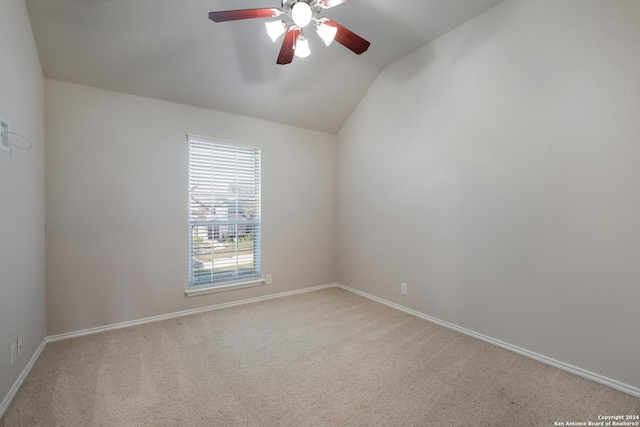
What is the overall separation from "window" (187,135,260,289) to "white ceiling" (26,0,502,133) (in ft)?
1.90

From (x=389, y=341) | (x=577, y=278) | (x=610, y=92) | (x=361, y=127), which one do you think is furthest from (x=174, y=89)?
(x=577, y=278)

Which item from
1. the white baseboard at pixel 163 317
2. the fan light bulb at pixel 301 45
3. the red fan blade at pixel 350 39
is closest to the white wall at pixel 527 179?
the red fan blade at pixel 350 39

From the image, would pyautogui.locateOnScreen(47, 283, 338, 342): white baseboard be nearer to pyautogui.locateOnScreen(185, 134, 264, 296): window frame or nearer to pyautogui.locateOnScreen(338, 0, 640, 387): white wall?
pyautogui.locateOnScreen(185, 134, 264, 296): window frame

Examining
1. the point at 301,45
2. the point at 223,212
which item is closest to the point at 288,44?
the point at 301,45

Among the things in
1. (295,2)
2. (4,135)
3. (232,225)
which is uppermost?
(295,2)

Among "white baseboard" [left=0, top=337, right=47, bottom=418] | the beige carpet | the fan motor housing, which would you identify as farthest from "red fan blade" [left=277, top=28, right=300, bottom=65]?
"white baseboard" [left=0, top=337, right=47, bottom=418]

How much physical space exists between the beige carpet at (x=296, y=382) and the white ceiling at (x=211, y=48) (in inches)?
102

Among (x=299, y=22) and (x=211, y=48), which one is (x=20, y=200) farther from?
(x=299, y=22)

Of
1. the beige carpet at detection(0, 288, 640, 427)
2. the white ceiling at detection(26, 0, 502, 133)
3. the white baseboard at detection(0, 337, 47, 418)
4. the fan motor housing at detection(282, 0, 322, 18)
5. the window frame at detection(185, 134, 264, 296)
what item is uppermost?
the white ceiling at detection(26, 0, 502, 133)

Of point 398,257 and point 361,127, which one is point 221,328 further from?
point 361,127

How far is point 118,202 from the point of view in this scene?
292 cm

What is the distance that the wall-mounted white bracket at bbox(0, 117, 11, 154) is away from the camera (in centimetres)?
171

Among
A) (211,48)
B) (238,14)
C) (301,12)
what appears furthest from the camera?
(211,48)

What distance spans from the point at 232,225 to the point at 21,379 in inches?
85.7
